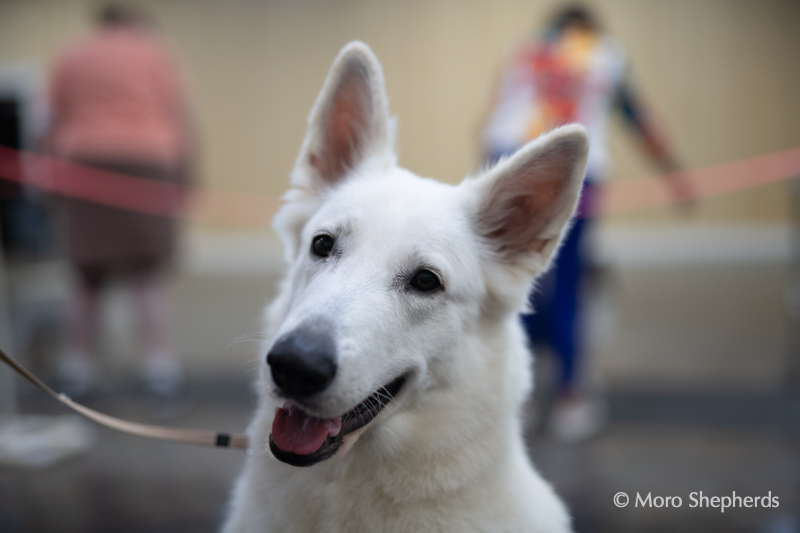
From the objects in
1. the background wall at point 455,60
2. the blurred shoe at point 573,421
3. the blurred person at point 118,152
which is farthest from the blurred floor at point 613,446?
the background wall at point 455,60

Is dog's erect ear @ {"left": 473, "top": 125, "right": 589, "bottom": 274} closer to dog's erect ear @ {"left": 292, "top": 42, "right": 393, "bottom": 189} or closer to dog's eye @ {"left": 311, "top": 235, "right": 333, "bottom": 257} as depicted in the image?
dog's erect ear @ {"left": 292, "top": 42, "right": 393, "bottom": 189}

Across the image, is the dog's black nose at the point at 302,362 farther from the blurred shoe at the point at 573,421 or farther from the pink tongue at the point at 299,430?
the blurred shoe at the point at 573,421

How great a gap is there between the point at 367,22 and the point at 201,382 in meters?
7.47

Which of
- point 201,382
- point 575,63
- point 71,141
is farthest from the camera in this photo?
point 201,382

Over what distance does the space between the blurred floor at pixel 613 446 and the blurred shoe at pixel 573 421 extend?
9cm

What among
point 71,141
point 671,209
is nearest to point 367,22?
point 671,209

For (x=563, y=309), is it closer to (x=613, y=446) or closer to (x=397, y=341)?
(x=613, y=446)

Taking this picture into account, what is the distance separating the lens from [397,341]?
172 centimetres

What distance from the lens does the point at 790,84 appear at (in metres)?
10.3

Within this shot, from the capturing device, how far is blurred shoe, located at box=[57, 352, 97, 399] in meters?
4.61

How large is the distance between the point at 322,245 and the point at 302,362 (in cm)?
52

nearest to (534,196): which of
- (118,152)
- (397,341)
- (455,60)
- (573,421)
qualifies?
(397,341)

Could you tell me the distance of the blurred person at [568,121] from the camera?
3.83m

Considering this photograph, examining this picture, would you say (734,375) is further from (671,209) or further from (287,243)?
(671,209)
